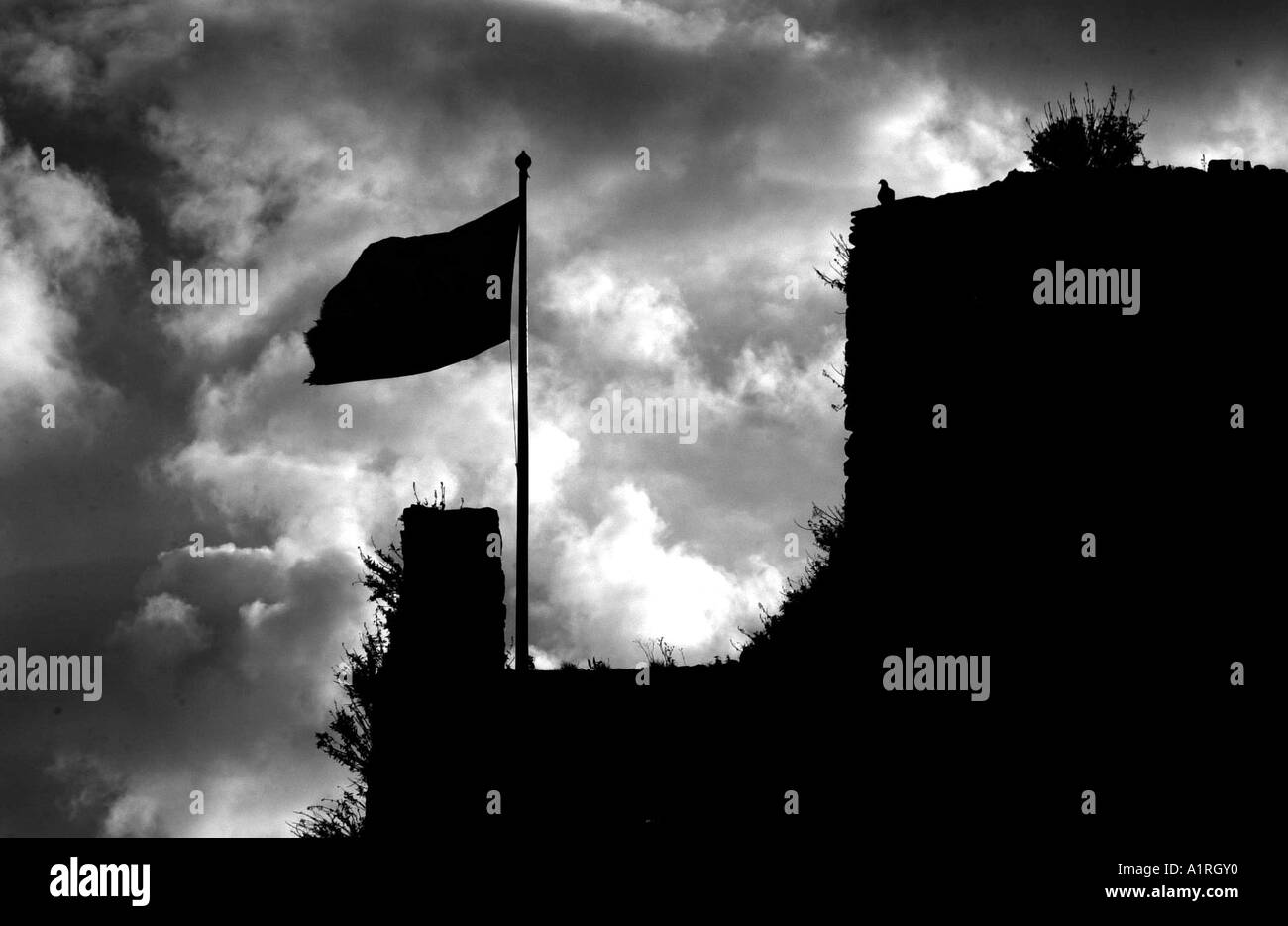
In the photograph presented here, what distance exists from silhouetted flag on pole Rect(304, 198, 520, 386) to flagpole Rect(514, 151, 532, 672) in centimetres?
17

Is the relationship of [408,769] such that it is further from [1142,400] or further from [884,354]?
[1142,400]

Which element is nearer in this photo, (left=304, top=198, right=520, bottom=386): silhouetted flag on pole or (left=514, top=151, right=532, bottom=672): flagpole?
(left=514, top=151, right=532, bottom=672): flagpole

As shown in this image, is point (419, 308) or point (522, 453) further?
point (419, 308)

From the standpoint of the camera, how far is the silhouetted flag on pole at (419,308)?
52.7 ft

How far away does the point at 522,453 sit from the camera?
1559cm

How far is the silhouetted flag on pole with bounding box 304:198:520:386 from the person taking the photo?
52.7 feet

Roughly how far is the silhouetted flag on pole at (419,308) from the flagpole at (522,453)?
174mm

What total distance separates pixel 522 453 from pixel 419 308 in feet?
6.46

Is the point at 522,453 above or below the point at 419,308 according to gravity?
below

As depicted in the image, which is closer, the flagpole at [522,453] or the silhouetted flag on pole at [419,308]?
the flagpole at [522,453]

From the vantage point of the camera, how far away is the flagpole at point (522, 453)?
Answer: 1526 cm

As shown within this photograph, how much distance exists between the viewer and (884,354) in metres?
16.0
